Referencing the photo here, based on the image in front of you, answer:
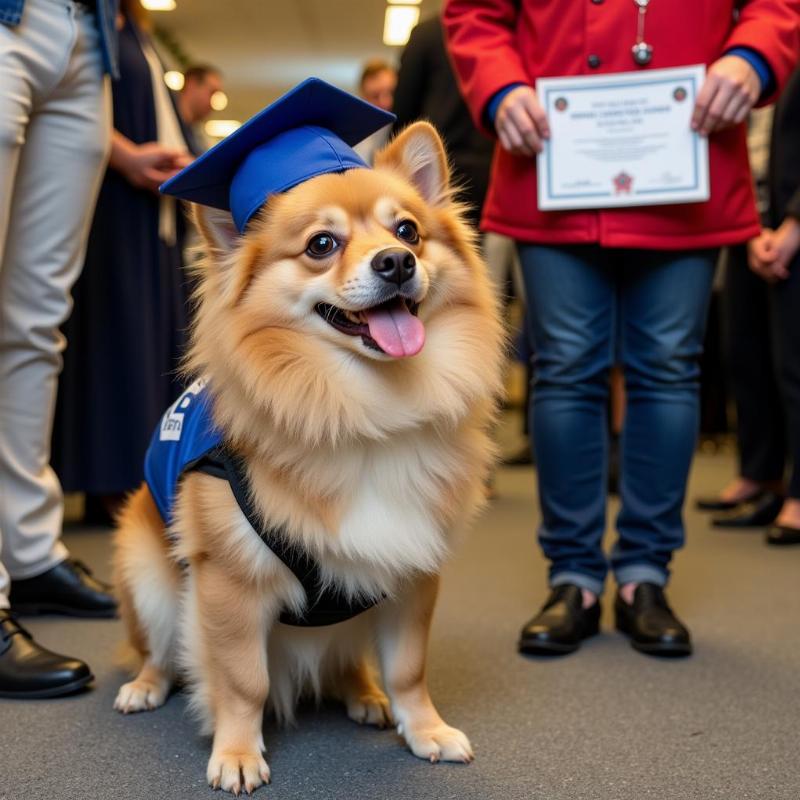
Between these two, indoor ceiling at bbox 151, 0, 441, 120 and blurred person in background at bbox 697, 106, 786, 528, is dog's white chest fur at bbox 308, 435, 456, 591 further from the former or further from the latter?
indoor ceiling at bbox 151, 0, 441, 120

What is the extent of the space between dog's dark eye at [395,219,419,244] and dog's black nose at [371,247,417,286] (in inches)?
5.4

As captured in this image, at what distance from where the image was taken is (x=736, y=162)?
72.8 inches

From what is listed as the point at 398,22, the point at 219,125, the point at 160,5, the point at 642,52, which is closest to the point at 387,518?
the point at 642,52

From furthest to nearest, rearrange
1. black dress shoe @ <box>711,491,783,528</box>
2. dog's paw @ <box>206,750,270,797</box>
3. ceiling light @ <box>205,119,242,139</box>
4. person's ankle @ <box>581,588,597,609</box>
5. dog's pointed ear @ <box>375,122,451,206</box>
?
ceiling light @ <box>205,119,242,139</box>
black dress shoe @ <box>711,491,783,528</box>
person's ankle @ <box>581,588,597,609</box>
dog's pointed ear @ <box>375,122,451,206</box>
dog's paw @ <box>206,750,270,797</box>

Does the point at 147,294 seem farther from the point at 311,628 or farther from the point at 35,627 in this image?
the point at 311,628

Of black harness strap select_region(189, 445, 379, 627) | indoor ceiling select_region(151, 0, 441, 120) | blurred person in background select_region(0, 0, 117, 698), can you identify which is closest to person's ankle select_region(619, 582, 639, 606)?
black harness strap select_region(189, 445, 379, 627)

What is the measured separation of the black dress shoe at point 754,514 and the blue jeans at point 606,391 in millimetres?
1358

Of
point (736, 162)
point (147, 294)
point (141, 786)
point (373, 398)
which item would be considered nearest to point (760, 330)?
point (736, 162)

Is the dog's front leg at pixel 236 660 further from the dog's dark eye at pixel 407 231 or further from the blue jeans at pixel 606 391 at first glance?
the blue jeans at pixel 606 391

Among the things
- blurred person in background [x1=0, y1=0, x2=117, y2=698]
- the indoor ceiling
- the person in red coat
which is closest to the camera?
blurred person in background [x1=0, y1=0, x2=117, y2=698]

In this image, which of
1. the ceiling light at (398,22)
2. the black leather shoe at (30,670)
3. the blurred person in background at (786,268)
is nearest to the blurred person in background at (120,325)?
the black leather shoe at (30,670)

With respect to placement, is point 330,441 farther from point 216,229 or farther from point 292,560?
point 216,229

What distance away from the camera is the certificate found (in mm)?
1780

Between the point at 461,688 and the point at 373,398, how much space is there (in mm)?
631
